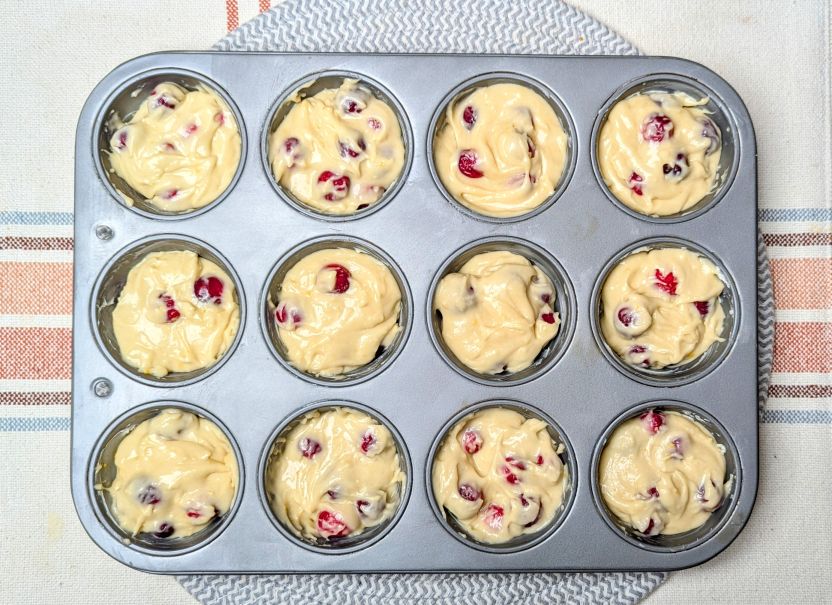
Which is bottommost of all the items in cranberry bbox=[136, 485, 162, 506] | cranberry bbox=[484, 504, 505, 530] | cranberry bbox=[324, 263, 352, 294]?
cranberry bbox=[484, 504, 505, 530]

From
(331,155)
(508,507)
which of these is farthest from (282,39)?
(508,507)

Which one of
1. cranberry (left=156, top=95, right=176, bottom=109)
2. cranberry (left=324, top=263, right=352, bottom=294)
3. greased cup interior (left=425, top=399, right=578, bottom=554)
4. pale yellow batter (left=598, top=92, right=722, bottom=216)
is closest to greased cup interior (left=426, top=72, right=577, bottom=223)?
pale yellow batter (left=598, top=92, right=722, bottom=216)

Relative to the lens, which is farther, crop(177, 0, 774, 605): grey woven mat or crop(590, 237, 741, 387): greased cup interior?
crop(177, 0, 774, 605): grey woven mat

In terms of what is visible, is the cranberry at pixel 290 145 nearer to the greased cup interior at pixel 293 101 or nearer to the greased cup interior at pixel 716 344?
the greased cup interior at pixel 293 101

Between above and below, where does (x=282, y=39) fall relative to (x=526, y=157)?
above

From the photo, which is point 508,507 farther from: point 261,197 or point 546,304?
point 261,197

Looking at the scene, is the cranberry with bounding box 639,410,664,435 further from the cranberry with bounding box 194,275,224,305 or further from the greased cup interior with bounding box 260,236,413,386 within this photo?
the cranberry with bounding box 194,275,224,305
